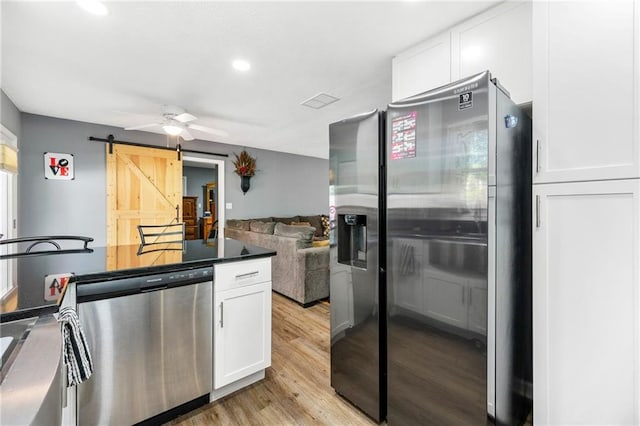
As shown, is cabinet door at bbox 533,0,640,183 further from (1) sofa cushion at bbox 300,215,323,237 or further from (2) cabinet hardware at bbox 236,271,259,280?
(1) sofa cushion at bbox 300,215,323,237

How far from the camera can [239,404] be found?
1.89 meters

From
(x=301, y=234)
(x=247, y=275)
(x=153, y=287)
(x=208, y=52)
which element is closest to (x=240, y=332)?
(x=247, y=275)

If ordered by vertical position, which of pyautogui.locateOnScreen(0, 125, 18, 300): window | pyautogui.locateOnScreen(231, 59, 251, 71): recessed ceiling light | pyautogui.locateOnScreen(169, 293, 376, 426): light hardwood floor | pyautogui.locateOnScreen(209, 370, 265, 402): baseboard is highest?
pyautogui.locateOnScreen(231, 59, 251, 71): recessed ceiling light

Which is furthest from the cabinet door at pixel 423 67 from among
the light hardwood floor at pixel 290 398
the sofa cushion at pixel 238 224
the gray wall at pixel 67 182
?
the gray wall at pixel 67 182

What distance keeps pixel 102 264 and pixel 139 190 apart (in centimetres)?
359

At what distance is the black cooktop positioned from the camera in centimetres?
105

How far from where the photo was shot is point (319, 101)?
3303 millimetres

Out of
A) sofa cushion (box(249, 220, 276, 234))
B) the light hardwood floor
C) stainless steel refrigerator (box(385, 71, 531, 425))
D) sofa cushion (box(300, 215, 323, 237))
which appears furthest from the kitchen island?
sofa cushion (box(300, 215, 323, 237))

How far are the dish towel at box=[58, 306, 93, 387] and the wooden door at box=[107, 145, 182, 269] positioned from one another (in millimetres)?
3883

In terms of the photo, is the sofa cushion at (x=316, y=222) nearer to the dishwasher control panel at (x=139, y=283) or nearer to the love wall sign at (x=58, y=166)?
the love wall sign at (x=58, y=166)

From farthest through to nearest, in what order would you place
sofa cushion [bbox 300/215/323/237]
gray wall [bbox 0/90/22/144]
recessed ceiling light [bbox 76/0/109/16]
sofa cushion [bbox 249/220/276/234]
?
sofa cushion [bbox 300/215/323/237] < sofa cushion [bbox 249/220/276/234] < gray wall [bbox 0/90/22/144] < recessed ceiling light [bbox 76/0/109/16]

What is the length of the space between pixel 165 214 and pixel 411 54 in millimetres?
4512

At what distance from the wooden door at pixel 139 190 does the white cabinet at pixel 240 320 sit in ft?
11.5

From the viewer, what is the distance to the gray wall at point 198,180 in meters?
9.27
